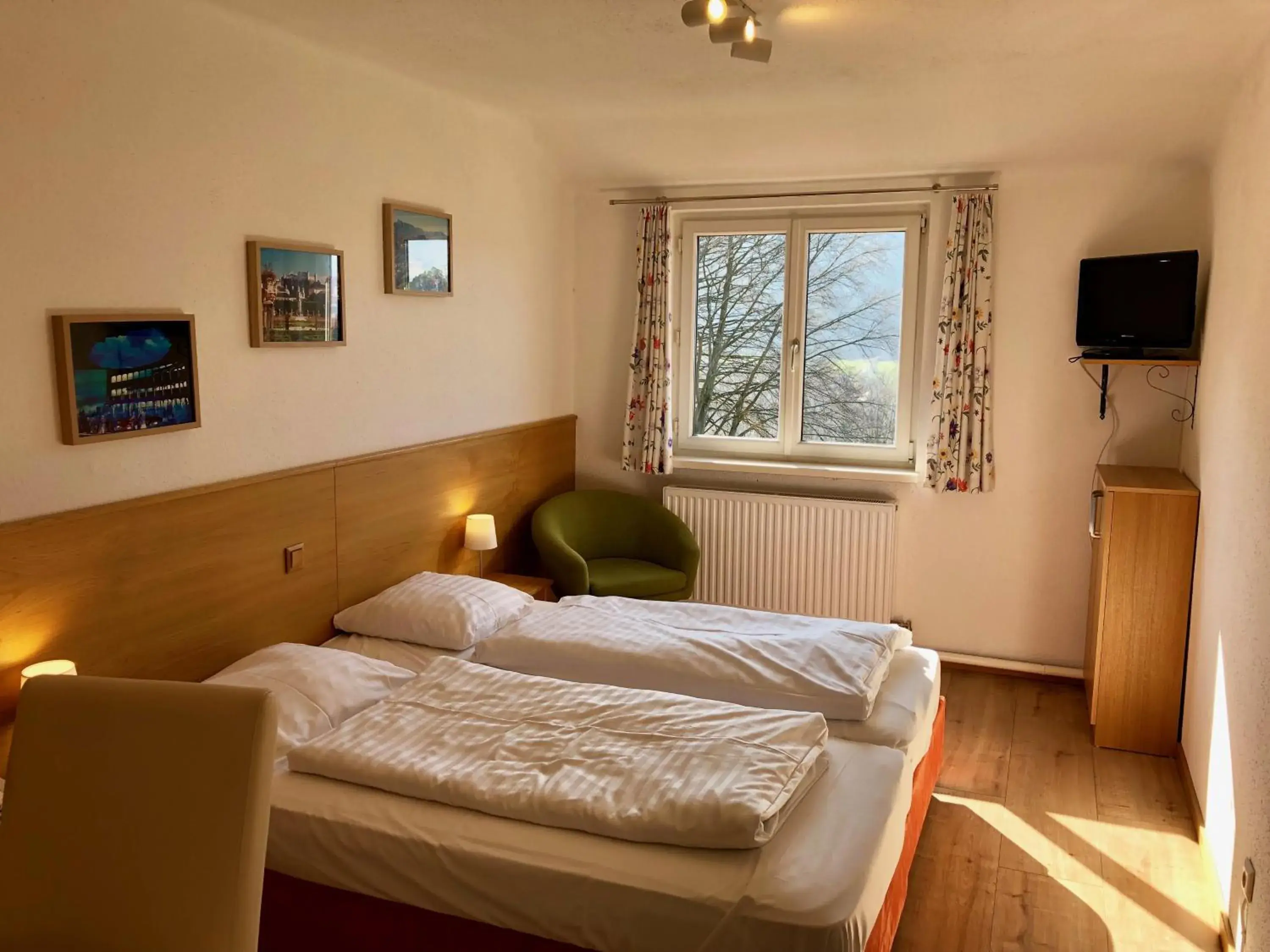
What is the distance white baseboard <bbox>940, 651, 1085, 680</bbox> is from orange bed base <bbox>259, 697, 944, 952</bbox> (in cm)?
251

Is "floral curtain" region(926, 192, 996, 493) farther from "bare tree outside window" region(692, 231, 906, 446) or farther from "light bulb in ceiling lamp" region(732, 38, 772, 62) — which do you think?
"light bulb in ceiling lamp" region(732, 38, 772, 62)

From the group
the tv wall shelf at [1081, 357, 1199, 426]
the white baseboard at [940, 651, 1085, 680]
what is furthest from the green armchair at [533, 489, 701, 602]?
the tv wall shelf at [1081, 357, 1199, 426]

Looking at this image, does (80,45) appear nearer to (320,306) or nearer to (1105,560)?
(320,306)

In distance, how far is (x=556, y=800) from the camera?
7.22ft

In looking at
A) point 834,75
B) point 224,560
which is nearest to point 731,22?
point 834,75

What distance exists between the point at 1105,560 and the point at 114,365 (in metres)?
3.38

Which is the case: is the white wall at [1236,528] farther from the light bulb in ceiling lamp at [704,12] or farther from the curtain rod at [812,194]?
the light bulb in ceiling lamp at [704,12]

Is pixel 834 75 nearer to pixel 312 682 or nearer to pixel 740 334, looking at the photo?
pixel 740 334

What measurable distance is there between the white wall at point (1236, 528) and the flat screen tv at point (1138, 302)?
105mm

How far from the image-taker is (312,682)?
9.11 ft

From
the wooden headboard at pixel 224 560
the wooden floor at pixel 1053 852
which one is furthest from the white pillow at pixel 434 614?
the wooden floor at pixel 1053 852

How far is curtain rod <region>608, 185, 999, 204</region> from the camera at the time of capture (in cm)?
440

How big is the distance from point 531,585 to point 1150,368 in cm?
282

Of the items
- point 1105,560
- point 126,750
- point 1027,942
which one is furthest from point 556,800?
point 1105,560
